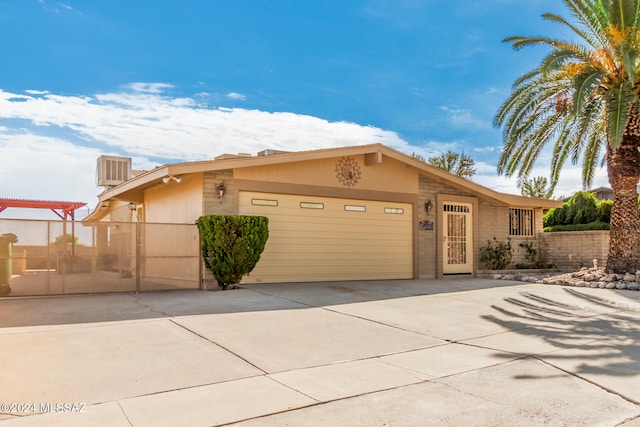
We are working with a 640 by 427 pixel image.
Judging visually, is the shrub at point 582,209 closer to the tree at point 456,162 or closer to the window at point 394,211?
the window at point 394,211

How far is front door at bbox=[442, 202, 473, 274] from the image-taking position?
54.4 feet

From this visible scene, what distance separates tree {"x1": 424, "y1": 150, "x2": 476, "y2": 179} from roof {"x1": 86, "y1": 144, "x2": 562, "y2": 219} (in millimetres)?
22828

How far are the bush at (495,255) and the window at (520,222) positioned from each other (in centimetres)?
105

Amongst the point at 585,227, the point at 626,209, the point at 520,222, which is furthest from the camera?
the point at 585,227

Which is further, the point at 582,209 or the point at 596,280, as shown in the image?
the point at 582,209

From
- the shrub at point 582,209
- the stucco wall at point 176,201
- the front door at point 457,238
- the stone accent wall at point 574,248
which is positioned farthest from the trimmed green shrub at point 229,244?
the shrub at point 582,209

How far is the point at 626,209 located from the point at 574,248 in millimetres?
4276

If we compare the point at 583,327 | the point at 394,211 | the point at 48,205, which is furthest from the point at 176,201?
the point at 48,205

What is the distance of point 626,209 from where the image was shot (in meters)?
13.6

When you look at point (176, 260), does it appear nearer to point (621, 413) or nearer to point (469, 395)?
point (469, 395)

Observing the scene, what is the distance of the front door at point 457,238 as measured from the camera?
16.6m

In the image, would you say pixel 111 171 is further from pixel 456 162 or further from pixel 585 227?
pixel 456 162

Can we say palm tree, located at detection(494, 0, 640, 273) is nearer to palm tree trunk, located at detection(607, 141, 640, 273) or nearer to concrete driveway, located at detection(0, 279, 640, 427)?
palm tree trunk, located at detection(607, 141, 640, 273)

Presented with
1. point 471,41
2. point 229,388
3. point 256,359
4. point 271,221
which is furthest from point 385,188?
point 229,388
